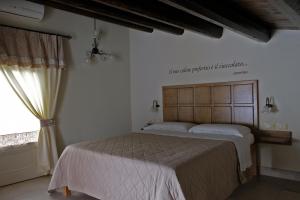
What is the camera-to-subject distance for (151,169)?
7.13 feet

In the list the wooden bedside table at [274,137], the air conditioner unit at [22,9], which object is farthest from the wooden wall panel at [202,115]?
the air conditioner unit at [22,9]

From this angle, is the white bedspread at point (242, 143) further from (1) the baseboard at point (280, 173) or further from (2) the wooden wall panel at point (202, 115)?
(2) the wooden wall panel at point (202, 115)

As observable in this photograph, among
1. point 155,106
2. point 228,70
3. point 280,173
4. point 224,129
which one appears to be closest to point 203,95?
point 228,70

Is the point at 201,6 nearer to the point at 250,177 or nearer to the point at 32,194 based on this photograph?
the point at 250,177

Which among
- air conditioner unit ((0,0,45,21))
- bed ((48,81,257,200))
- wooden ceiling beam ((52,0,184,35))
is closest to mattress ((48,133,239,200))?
bed ((48,81,257,200))

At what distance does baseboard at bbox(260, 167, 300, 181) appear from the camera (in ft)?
10.8

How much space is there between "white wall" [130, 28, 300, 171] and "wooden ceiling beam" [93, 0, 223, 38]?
0.69 meters

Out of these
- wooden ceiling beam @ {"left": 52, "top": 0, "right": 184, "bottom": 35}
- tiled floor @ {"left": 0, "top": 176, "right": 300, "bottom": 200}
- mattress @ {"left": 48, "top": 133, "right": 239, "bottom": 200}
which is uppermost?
wooden ceiling beam @ {"left": 52, "top": 0, "right": 184, "bottom": 35}

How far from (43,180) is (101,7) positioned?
8.68ft

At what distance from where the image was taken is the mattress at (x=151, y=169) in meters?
2.10

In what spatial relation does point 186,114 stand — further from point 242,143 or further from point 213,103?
point 242,143

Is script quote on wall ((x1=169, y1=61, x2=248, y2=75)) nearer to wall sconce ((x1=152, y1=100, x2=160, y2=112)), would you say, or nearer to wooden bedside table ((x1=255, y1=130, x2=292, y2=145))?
wall sconce ((x1=152, y1=100, x2=160, y2=112))

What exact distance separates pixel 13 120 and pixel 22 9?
5.20 ft

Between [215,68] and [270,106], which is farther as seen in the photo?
[215,68]
